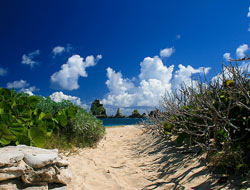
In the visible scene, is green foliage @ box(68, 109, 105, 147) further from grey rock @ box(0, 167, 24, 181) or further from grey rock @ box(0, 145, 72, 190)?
grey rock @ box(0, 167, 24, 181)

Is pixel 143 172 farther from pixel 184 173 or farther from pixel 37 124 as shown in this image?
pixel 37 124

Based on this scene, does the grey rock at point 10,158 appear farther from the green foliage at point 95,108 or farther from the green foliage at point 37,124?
the green foliage at point 95,108

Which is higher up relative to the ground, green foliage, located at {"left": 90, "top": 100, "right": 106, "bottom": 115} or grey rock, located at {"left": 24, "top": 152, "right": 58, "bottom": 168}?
green foliage, located at {"left": 90, "top": 100, "right": 106, "bottom": 115}

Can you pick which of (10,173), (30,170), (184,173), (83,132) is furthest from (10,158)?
(83,132)

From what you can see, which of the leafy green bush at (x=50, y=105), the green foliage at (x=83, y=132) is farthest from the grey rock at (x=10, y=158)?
the leafy green bush at (x=50, y=105)

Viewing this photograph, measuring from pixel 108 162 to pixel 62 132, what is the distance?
2.20m

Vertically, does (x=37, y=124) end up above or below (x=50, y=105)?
below

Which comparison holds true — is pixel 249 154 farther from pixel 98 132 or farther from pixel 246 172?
pixel 98 132

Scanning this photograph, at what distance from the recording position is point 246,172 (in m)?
2.60

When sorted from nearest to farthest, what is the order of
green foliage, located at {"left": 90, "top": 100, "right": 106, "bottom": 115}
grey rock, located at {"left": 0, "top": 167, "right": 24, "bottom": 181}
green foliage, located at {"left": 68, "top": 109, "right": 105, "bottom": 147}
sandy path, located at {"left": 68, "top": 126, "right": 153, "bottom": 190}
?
grey rock, located at {"left": 0, "top": 167, "right": 24, "bottom": 181}
sandy path, located at {"left": 68, "top": 126, "right": 153, "bottom": 190}
green foliage, located at {"left": 68, "top": 109, "right": 105, "bottom": 147}
green foliage, located at {"left": 90, "top": 100, "right": 106, "bottom": 115}

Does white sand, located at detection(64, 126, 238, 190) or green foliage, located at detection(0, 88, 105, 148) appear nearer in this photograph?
white sand, located at detection(64, 126, 238, 190)

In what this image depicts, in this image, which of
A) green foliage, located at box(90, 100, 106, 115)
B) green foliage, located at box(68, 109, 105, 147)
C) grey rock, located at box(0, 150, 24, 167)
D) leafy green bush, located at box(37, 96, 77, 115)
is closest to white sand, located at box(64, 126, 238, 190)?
grey rock, located at box(0, 150, 24, 167)

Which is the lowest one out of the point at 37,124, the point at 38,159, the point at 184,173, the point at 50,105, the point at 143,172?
the point at 143,172

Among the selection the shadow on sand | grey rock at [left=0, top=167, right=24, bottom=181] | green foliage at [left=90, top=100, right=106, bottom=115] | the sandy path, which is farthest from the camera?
green foliage at [left=90, top=100, right=106, bottom=115]
